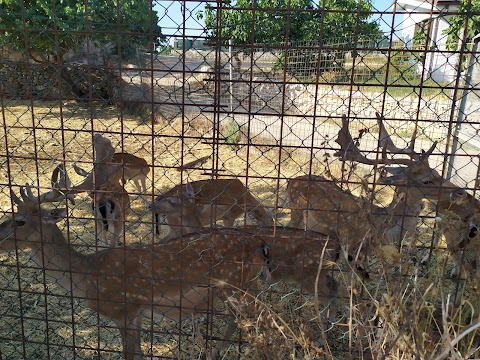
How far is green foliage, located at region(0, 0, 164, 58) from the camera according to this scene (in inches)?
96.1

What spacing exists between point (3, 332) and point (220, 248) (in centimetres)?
169

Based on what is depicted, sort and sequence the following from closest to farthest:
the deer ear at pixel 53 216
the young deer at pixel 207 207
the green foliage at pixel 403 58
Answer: the green foliage at pixel 403 58 < the deer ear at pixel 53 216 < the young deer at pixel 207 207

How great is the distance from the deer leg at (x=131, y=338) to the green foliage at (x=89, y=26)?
1.71 metres

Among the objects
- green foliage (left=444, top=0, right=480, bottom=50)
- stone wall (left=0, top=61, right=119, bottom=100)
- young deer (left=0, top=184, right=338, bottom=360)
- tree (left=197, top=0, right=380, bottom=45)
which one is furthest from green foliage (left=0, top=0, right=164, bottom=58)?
green foliage (left=444, top=0, right=480, bottom=50)

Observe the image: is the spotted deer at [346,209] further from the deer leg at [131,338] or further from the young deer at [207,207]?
the deer leg at [131,338]

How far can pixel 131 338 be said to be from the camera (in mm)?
3295

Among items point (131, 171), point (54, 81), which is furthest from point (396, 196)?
point (54, 81)

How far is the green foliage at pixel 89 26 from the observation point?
2.44m

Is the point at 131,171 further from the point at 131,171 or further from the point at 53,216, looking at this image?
the point at 53,216

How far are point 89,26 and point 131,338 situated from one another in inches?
76.4

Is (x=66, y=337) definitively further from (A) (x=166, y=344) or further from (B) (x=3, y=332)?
(A) (x=166, y=344)

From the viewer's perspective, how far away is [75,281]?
3.43 meters

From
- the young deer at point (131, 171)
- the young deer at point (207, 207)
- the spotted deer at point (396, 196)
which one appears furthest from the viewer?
the young deer at point (131, 171)

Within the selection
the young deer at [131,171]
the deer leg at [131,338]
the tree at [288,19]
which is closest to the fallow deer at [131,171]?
the young deer at [131,171]
